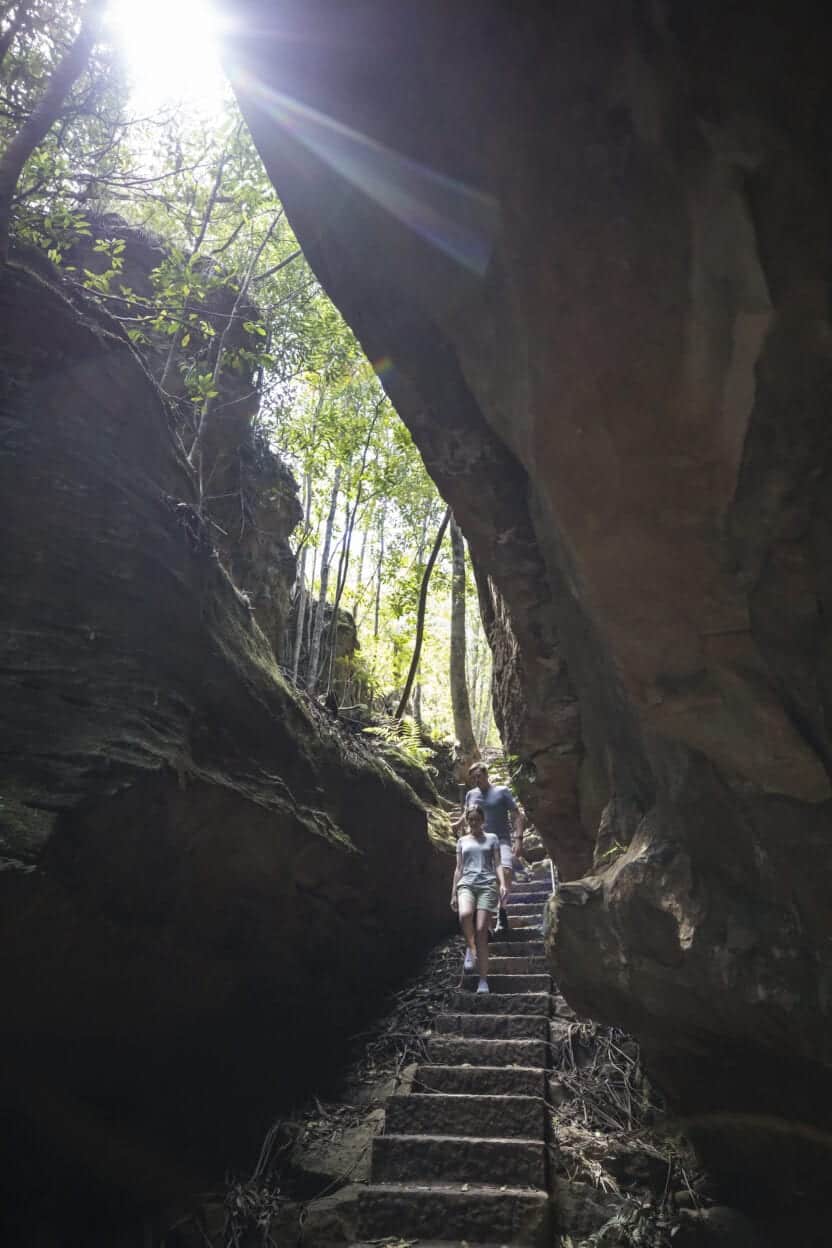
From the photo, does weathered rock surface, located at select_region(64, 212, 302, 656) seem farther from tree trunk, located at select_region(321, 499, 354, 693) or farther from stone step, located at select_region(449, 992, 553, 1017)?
stone step, located at select_region(449, 992, 553, 1017)

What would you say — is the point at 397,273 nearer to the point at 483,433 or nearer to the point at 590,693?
the point at 483,433

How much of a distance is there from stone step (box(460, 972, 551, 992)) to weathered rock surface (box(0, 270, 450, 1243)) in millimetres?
911

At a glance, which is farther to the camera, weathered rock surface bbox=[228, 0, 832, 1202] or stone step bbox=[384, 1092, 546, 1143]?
stone step bbox=[384, 1092, 546, 1143]

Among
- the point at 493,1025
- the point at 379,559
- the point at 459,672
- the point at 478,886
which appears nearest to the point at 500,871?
the point at 478,886

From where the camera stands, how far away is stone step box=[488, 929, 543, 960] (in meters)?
7.10

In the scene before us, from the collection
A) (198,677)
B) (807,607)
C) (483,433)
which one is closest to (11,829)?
(198,677)

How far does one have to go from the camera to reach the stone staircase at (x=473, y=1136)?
169 inches

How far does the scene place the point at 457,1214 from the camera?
14.1 ft

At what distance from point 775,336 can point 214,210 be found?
8.24m

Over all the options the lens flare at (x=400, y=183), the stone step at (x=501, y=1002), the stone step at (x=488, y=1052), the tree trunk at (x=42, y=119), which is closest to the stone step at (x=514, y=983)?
the stone step at (x=501, y=1002)

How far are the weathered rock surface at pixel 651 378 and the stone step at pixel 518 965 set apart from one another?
95.2 inches

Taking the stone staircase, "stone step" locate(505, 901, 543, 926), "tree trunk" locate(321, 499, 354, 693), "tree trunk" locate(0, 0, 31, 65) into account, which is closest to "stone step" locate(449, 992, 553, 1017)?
the stone staircase

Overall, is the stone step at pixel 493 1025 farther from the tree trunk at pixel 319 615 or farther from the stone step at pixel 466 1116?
the tree trunk at pixel 319 615

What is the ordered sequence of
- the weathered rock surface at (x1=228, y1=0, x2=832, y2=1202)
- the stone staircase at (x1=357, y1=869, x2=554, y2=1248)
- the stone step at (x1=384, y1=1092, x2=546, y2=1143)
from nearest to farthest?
the weathered rock surface at (x1=228, y1=0, x2=832, y2=1202) < the stone staircase at (x1=357, y1=869, x2=554, y2=1248) < the stone step at (x1=384, y1=1092, x2=546, y2=1143)
